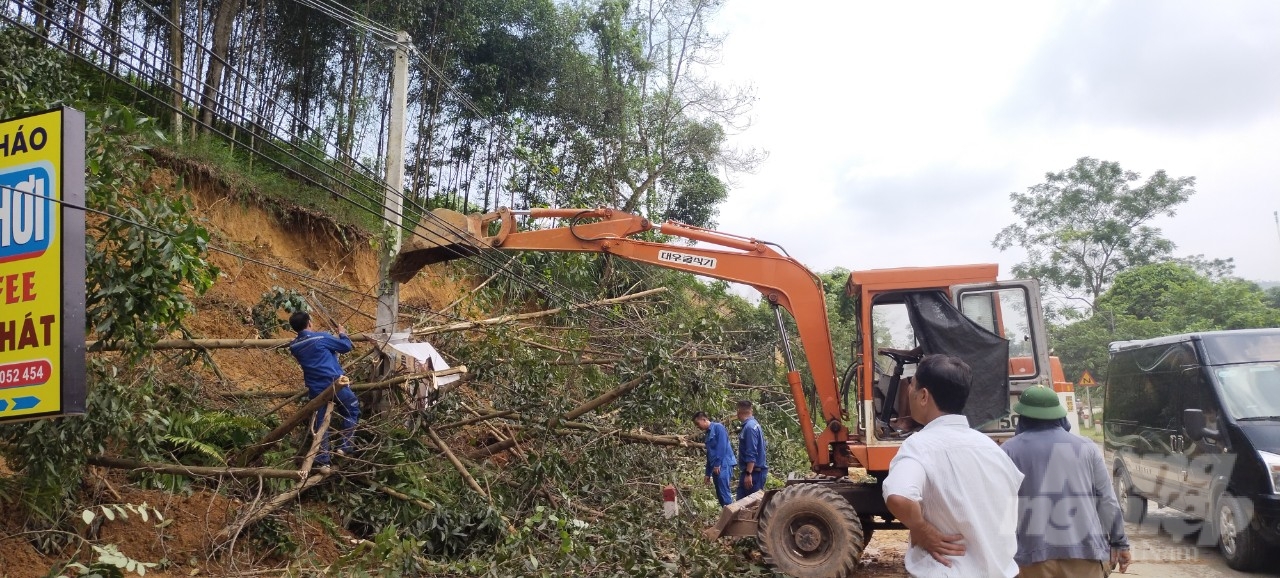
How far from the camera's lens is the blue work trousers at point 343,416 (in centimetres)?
800

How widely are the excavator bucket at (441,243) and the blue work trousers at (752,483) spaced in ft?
11.8

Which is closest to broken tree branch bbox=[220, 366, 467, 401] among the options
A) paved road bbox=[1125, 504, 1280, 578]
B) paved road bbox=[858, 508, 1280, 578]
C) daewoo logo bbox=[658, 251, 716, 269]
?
daewoo logo bbox=[658, 251, 716, 269]

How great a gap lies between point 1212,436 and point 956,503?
6.78 metres

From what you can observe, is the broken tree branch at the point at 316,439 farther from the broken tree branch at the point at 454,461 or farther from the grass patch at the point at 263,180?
the grass patch at the point at 263,180

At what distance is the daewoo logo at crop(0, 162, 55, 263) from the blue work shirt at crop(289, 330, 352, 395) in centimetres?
348

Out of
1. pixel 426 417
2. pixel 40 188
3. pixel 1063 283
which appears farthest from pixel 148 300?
pixel 1063 283

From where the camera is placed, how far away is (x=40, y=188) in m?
4.80

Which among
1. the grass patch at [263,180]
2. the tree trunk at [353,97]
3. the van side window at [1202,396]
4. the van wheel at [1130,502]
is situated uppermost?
the tree trunk at [353,97]

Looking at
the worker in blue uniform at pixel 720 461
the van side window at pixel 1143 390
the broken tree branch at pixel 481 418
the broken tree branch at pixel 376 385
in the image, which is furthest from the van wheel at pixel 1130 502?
the broken tree branch at pixel 376 385

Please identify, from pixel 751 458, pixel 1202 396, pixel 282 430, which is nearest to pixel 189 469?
pixel 282 430

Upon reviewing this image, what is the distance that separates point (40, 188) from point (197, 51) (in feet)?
40.3

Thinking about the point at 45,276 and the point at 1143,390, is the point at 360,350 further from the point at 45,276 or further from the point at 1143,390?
the point at 1143,390

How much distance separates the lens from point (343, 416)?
27.0 feet

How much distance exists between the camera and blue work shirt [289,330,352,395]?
8223mm
